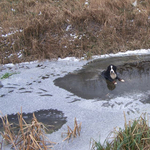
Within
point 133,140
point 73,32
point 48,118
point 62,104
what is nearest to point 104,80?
point 62,104

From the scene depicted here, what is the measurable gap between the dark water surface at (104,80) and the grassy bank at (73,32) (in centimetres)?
111

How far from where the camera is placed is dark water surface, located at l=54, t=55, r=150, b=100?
15.9 ft

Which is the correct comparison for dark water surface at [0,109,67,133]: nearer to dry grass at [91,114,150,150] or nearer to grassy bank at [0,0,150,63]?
dry grass at [91,114,150,150]

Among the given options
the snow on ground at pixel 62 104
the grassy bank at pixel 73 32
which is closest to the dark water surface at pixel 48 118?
the snow on ground at pixel 62 104

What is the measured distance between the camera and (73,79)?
575 cm

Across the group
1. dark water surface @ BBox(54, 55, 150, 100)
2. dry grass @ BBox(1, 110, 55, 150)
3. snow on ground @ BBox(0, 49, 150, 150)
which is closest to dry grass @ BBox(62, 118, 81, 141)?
snow on ground @ BBox(0, 49, 150, 150)

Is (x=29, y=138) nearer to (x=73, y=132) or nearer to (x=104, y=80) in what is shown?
(x=73, y=132)

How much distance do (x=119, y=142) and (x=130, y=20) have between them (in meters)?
7.88

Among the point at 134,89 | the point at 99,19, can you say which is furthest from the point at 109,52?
the point at 134,89

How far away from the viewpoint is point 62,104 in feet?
14.3

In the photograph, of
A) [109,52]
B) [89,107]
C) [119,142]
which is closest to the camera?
[119,142]

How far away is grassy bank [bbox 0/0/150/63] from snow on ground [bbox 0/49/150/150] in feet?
4.81

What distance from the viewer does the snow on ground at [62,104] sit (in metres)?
3.30

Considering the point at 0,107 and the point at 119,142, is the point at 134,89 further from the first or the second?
the point at 0,107
